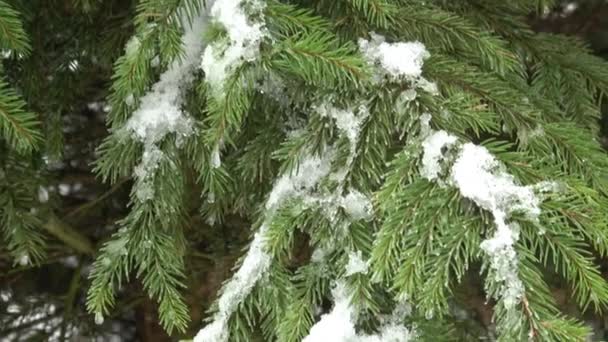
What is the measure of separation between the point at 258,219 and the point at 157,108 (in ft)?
1.01

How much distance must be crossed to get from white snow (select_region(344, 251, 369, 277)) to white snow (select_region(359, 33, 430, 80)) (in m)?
0.33

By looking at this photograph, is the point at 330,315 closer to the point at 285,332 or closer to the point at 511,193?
the point at 285,332

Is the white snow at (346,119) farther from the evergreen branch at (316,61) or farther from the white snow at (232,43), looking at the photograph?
the white snow at (232,43)

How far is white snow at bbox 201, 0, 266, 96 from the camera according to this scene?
1229 millimetres

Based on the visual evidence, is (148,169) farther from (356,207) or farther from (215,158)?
(356,207)

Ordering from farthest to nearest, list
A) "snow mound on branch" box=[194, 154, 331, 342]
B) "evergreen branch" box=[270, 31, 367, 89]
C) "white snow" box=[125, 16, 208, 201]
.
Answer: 1. "white snow" box=[125, 16, 208, 201]
2. "snow mound on branch" box=[194, 154, 331, 342]
3. "evergreen branch" box=[270, 31, 367, 89]

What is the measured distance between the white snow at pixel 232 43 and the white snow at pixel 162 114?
0.16 metres

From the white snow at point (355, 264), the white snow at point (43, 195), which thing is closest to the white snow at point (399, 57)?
the white snow at point (355, 264)

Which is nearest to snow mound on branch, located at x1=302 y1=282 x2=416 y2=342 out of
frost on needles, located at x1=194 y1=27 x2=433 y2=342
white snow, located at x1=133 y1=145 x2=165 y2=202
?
frost on needles, located at x1=194 y1=27 x2=433 y2=342

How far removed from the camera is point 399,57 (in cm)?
130

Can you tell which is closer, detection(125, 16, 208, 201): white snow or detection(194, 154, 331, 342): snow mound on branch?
detection(194, 154, 331, 342): snow mound on branch

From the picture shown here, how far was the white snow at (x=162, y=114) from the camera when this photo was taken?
144 centimetres

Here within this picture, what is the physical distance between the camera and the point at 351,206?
1.29 m

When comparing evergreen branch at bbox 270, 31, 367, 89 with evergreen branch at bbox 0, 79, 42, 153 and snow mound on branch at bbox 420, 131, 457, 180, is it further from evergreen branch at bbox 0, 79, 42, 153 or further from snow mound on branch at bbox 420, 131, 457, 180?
evergreen branch at bbox 0, 79, 42, 153
